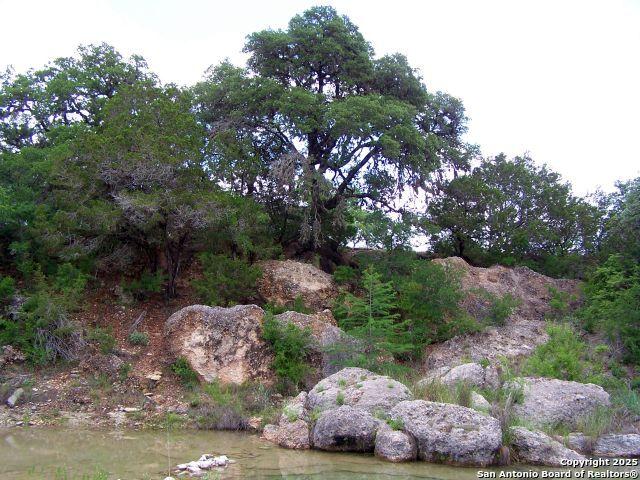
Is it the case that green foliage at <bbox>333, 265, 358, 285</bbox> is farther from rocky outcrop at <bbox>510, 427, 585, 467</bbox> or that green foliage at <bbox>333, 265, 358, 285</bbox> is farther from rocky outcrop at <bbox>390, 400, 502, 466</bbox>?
rocky outcrop at <bbox>510, 427, 585, 467</bbox>

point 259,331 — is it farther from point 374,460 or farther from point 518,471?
point 518,471

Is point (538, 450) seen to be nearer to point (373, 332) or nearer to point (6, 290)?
point (373, 332)

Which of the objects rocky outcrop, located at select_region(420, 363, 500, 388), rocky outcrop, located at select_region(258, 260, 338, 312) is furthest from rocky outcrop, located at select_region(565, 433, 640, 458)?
rocky outcrop, located at select_region(258, 260, 338, 312)

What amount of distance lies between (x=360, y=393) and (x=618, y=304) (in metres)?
10.4

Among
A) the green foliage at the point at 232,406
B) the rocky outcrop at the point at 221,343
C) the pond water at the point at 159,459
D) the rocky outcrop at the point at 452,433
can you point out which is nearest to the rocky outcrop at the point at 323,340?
the rocky outcrop at the point at 221,343

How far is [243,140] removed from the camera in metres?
22.0

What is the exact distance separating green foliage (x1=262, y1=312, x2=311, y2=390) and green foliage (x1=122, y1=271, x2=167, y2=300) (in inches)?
187

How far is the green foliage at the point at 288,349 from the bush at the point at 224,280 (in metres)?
2.43

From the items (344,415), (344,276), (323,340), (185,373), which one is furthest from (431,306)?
(344,415)

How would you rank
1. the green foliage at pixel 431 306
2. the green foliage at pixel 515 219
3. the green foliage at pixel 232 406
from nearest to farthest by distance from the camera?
1. the green foliage at pixel 232 406
2. the green foliage at pixel 431 306
3. the green foliage at pixel 515 219

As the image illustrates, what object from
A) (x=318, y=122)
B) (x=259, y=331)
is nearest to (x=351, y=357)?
(x=259, y=331)

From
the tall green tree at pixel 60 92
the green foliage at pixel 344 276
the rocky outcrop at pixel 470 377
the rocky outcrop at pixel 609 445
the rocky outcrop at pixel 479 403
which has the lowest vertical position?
the rocky outcrop at pixel 609 445

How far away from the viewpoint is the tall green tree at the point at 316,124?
20812 mm

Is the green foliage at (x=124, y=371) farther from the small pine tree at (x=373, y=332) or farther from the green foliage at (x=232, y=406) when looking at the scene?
the small pine tree at (x=373, y=332)
